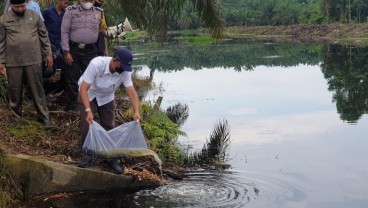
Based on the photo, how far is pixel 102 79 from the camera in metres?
7.20

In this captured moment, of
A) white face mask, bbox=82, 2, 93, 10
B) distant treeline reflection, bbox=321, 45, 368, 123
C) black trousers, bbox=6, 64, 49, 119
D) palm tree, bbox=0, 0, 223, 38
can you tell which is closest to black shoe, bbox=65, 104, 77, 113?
black trousers, bbox=6, 64, 49, 119

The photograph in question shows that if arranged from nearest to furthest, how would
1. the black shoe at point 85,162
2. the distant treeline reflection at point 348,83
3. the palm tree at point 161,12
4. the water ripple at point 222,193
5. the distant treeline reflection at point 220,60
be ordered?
the water ripple at point 222,193, the black shoe at point 85,162, the palm tree at point 161,12, the distant treeline reflection at point 348,83, the distant treeline reflection at point 220,60

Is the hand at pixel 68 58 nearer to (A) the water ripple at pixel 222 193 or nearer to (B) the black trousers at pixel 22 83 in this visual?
(B) the black trousers at pixel 22 83

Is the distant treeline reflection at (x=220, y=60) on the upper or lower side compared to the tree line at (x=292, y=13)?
lower

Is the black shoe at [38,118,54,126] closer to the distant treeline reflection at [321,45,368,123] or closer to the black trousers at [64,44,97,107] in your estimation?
the black trousers at [64,44,97,107]

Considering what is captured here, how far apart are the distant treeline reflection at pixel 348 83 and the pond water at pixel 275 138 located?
0.04m

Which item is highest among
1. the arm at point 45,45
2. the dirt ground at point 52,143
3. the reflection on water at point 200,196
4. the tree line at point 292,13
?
the tree line at point 292,13

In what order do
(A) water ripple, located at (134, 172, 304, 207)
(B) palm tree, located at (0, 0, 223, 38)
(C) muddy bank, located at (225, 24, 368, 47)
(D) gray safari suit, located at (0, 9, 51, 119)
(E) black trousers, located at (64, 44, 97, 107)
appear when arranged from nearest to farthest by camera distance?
(A) water ripple, located at (134, 172, 304, 207)
(D) gray safari suit, located at (0, 9, 51, 119)
(E) black trousers, located at (64, 44, 97, 107)
(B) palm tree, located at (0, 0, 223, 38)
(C) muddy bank, located at (225, 24, 368, 47)

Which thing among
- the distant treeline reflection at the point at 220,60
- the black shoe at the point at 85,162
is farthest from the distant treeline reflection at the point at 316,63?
the black shoe at the point at 85,162

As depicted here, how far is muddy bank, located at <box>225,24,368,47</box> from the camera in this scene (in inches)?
2261

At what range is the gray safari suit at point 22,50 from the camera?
7809 mm

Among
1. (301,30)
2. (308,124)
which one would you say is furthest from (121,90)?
(301,30)

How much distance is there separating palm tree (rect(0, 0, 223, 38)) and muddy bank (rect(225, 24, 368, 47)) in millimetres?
38600

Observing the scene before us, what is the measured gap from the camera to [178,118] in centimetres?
1512
